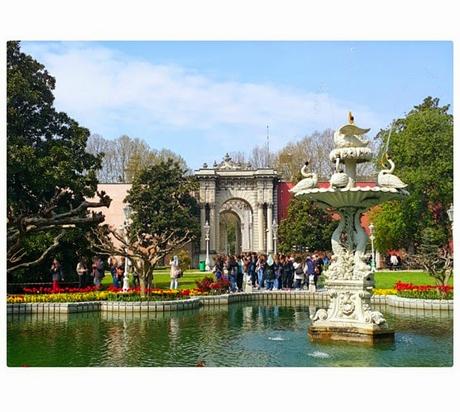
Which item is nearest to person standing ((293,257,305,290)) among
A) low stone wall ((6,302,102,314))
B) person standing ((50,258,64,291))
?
person standing ((50,258,64,291))

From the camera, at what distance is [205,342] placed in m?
11.1

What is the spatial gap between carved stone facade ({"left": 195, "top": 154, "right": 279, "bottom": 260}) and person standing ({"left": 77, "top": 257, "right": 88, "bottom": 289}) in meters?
25.3

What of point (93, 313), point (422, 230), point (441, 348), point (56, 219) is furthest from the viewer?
point (422, 230)

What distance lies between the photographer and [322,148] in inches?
1885

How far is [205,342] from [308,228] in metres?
29.5

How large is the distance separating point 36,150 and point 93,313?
312 inches

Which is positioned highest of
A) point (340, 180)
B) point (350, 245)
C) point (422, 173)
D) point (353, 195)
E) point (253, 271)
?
point (422, 173)

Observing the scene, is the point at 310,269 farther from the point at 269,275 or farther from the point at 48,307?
the point at 48,307

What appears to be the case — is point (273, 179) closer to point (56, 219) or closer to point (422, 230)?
point (422, 230)

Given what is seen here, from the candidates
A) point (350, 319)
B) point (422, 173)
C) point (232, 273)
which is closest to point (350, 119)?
point (350, 319)

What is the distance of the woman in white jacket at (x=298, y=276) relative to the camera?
69.4 ft

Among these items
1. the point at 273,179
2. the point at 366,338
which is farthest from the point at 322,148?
the point at 366,338

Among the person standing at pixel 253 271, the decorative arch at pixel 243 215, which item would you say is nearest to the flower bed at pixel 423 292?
the person standing at pixel 253 271

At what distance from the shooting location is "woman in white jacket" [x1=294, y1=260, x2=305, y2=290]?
69.4 ft
